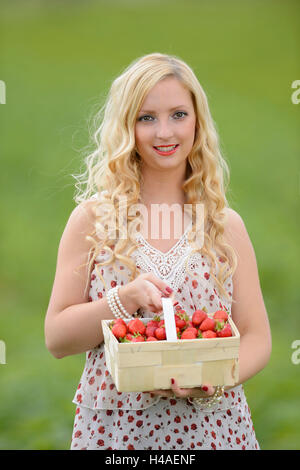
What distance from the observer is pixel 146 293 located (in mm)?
2273

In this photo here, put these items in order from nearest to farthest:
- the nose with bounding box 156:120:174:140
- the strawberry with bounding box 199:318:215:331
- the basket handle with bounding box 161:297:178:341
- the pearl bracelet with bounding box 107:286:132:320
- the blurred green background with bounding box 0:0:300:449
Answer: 1. the basket handle with bounding box 161:297:178:341
2. the strawberry with bounding box 199:318:215:331
3. the pearl bracelet with bounding box 107:286:132:320
4. the nose with bounding box 156:120:174:140
5. the blurred green background with bounding box 0:0:300:449

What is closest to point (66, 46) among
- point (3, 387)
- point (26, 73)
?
point (26, 73)

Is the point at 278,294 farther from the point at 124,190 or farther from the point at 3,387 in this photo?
the point at 124,190

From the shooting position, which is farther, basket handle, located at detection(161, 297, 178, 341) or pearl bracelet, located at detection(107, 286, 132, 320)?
pearl bracelet, located at detection(107, 286, 132, 320)

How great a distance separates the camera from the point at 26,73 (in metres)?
11.0

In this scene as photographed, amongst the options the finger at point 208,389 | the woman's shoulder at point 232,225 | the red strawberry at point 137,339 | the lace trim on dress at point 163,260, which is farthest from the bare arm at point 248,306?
the red strawberry at point 137,339

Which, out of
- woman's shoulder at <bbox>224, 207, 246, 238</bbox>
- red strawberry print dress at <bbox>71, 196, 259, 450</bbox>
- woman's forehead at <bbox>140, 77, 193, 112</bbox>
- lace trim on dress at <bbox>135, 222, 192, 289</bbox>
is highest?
woman's forehead at <bbox>140, 77, 193, 112</bbox>

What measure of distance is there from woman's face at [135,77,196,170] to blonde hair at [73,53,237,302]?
0.03m

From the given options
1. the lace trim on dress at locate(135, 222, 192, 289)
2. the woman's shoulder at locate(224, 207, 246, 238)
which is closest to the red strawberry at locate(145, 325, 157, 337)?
the lace trim on dress at locate(135, 222, 192, 289)

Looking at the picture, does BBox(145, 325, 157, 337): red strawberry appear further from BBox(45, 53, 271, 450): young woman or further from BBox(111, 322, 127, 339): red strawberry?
BBox(45, 53, 271, 450): young woman

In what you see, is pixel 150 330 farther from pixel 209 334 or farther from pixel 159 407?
pixel 159 407

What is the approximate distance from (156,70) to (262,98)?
353 inches

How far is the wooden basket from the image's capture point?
215cm

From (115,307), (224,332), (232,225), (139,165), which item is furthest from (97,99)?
(224,332)
